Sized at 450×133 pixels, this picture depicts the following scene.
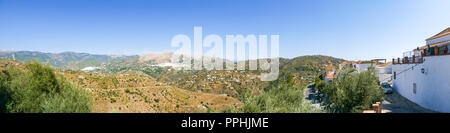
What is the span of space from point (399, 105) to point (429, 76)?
3.26 meters

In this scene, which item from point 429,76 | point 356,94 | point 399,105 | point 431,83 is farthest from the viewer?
point 399,105

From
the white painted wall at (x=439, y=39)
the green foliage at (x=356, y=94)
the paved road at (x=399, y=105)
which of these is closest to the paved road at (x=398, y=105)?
the paved road at (x=399, y=105)

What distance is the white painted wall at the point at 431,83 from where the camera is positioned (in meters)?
11.0

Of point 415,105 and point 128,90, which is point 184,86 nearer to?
point 128,90

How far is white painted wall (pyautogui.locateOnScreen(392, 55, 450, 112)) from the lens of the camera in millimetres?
10961

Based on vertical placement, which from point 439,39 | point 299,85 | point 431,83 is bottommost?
point 299,85

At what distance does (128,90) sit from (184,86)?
25.4 m

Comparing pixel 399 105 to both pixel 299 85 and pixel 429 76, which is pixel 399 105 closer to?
pixel 429 76

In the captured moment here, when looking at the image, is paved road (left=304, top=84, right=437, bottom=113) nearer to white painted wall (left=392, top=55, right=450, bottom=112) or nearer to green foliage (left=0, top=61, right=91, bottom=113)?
white painted wall (left=392, top=55, right=450, bottom=112)

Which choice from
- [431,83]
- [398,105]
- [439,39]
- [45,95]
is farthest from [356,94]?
[45,95]

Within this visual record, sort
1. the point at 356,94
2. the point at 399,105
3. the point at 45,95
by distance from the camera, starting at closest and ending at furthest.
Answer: the point at 45,95 → the point at 356,94 → the point at 399,105

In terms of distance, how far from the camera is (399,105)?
1472cm

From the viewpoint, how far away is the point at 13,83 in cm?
1280
